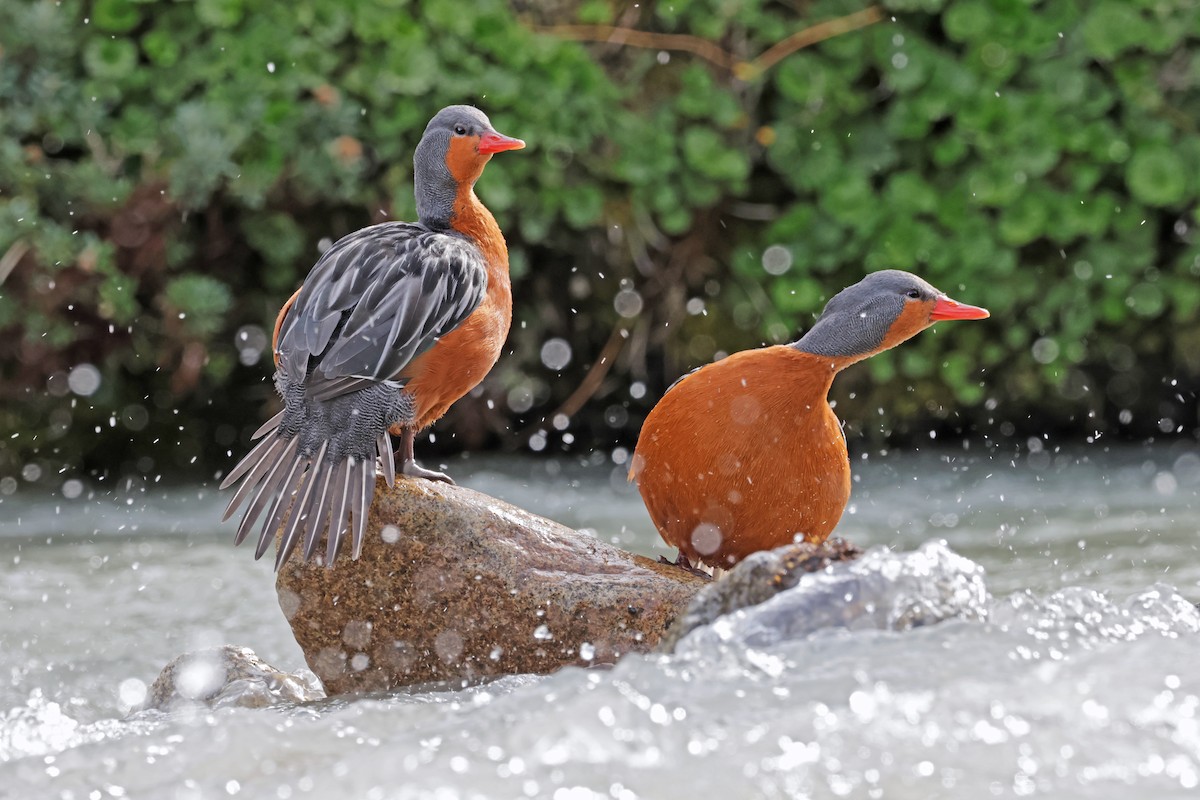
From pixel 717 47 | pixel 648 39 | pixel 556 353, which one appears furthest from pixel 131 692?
pixel 717 47

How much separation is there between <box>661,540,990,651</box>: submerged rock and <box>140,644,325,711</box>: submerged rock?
1.23m

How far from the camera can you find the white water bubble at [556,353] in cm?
628

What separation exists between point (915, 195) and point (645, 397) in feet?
4.84

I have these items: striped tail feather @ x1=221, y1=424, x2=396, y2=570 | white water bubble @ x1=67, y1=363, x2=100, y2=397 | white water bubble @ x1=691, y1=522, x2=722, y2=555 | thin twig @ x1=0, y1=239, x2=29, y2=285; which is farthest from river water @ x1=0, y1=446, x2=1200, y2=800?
thin twig @ x1=0, y1=239, x2=29, y2=285

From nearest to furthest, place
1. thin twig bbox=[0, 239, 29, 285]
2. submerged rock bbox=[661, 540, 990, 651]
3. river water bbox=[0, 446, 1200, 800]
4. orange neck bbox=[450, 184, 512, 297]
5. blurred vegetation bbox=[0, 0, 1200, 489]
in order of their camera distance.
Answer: river water bbox=[0, 446, 1200, 800] → submerged rock bbox=[661, 540, 990, 651] → orange neck bbox=[450, 184, 512, 297] → thin twig bbox=[0, 239, 29, 285] → blurred vegetation bbox=[0, 0, 1200, 489]

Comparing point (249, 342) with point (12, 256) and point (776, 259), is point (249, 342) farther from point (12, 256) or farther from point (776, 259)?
point (776, 259)

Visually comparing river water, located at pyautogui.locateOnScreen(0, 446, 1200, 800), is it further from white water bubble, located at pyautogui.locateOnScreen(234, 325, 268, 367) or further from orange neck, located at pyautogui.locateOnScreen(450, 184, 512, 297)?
white water bubble, located at pyautogui.locateOnScreen(234, 325, 268, 367)

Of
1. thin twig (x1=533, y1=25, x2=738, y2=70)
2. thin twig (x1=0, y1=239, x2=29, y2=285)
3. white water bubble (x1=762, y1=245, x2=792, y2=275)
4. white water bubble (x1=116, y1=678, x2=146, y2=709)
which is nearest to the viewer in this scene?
white water bubble (x1=116, y1=678, x2=146, y2=709)

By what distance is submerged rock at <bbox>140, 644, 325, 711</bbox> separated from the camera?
11.9 feet

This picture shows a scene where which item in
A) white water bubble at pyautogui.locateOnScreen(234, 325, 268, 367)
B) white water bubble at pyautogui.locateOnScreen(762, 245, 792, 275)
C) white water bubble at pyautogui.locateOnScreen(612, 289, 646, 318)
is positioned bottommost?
white water bubble at pyautogui.locateOnScreen(234, 325, 268, 367)

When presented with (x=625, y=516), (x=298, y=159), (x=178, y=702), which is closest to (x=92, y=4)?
(x=298, y=159)

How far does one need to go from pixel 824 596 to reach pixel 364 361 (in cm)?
126

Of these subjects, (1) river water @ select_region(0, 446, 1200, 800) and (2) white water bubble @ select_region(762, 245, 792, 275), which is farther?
(2) white water bubble @ select_region(762, 245, 792, 275)

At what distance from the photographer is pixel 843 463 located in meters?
3.68
